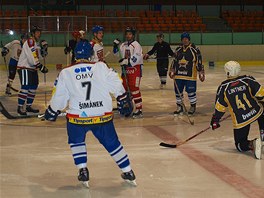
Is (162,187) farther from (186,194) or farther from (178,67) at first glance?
(178,67)

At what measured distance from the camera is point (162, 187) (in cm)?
403

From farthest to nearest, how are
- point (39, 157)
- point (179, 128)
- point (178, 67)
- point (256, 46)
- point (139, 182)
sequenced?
point (256, 46), point (178, 67), point (179, 128), point (39, 157), point (139, 182)

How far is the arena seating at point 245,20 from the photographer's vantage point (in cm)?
1820

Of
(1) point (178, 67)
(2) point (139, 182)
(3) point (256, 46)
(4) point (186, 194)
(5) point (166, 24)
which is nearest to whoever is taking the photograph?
(4) point (186, 194)

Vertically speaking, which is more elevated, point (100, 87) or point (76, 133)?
point (100, 87)

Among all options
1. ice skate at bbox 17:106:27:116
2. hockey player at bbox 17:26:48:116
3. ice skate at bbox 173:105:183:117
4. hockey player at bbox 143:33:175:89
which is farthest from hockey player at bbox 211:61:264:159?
hockey player at bbox 143:33:175:89

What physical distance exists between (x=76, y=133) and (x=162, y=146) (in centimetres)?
162

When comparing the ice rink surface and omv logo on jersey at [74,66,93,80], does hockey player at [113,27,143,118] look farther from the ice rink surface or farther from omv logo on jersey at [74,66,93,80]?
omv logo on jersey at [74,66,93,80]

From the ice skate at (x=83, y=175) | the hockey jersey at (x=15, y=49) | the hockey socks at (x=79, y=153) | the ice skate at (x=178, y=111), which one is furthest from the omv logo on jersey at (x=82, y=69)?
the hockey jersey at (x=15, y=49)

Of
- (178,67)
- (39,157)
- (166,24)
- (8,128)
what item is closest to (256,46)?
Answer: (166,24)

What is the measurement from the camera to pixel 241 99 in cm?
481

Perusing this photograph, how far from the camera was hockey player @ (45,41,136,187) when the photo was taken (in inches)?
152

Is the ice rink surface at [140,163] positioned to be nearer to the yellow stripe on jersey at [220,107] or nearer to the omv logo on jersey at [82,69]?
the yellow stripe on jersey at [220,107]

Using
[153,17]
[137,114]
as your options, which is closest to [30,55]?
[137,114]
